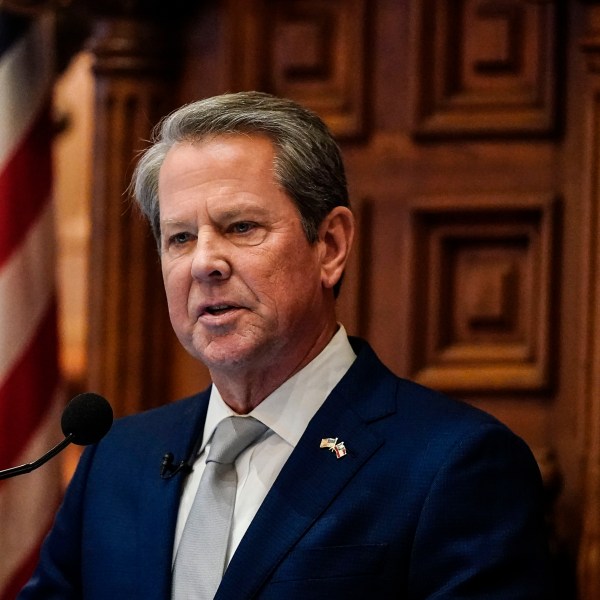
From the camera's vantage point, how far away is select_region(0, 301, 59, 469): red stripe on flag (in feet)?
10.3

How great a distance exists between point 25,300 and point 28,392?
8.5 inches

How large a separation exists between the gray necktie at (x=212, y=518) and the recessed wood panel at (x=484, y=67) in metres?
1.06

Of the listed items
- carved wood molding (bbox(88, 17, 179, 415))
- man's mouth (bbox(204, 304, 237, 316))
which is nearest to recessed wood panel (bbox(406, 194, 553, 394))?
carved wood molding (bbox(88, 17, 179, 415))

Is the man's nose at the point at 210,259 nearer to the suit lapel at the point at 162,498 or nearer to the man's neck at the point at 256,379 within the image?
the man's neck at the point at 256,379

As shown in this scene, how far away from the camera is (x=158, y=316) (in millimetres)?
3236

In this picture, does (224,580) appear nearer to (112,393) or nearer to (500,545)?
(500,545)

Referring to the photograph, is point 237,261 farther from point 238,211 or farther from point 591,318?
A: point 591,318

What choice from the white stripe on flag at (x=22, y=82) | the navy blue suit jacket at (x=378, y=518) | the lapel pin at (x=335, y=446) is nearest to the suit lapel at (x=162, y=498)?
the navy blue suit jacket at (x=378, y=518)

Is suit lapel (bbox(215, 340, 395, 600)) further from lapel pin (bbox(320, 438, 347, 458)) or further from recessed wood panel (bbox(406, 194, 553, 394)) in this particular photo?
recessed wood panel (bbox(406, 194, 553, 394))

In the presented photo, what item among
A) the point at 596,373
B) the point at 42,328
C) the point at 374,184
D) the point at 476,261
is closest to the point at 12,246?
the point at 42,328

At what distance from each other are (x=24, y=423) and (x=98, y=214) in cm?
52

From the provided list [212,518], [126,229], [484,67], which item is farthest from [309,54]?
[212,518]

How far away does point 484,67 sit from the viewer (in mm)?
2975

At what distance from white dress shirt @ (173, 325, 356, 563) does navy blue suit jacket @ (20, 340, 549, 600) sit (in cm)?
3
